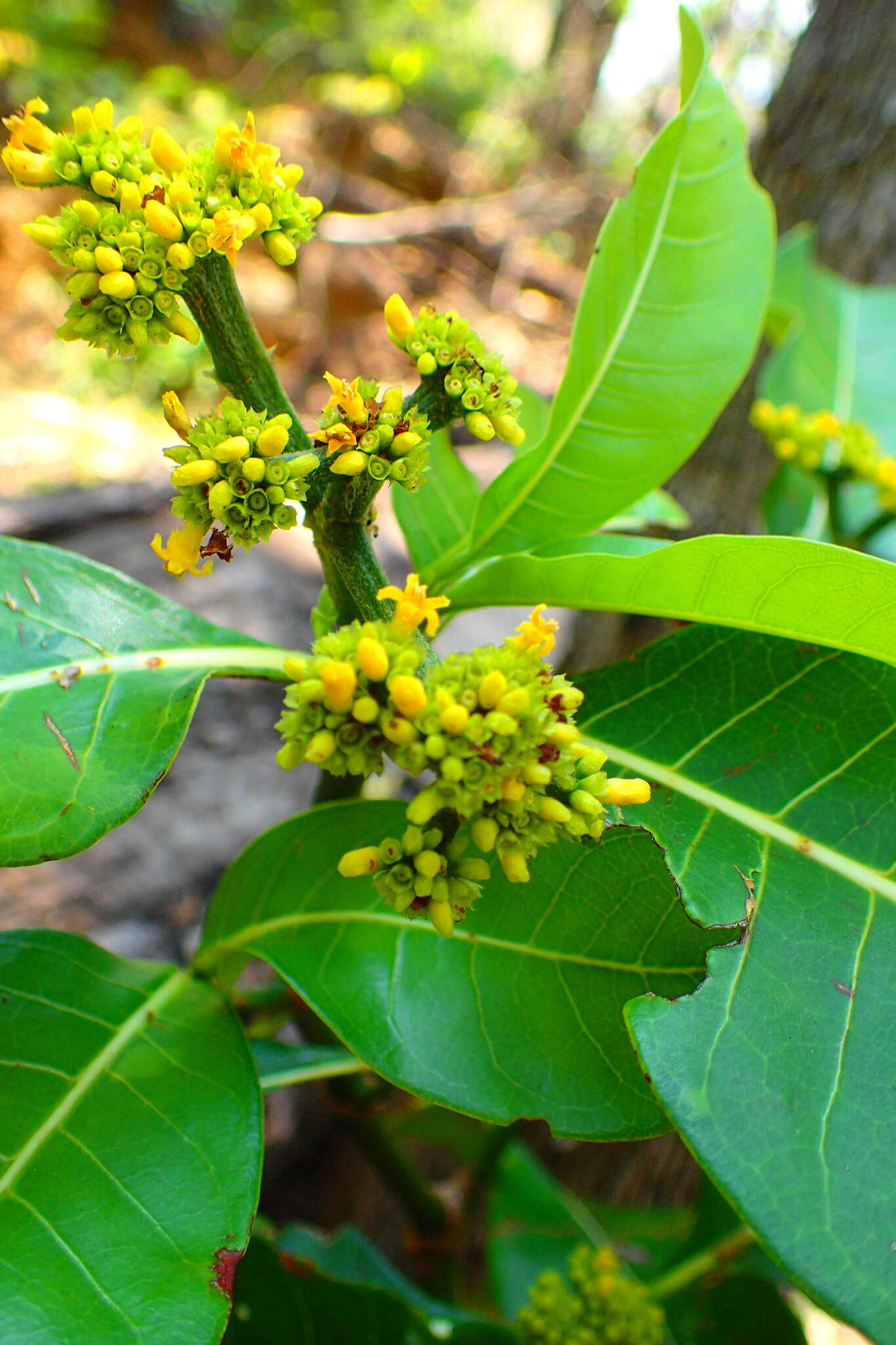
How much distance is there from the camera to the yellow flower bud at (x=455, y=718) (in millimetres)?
615

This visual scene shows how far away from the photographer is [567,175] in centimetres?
712

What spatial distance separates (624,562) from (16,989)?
714 mm

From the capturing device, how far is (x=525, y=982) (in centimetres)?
80

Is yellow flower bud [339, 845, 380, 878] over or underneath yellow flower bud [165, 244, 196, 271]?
underneath

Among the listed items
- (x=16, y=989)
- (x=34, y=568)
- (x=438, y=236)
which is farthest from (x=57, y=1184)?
(x=438, y=236)

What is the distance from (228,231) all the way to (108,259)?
0.09 meters

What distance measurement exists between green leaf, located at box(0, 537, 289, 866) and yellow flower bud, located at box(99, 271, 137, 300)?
1.02ft

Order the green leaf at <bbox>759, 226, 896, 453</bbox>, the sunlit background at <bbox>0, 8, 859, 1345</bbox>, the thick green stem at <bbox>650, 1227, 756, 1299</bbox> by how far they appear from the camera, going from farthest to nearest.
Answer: the sunlit background at <bbox>0, 8, 859, 1345</bbox>
the green leaf at <bbox>759, 226, 896, 453</bbox>
the thick green stem at <bbox>650, 1227, 756, 1299</bbox>

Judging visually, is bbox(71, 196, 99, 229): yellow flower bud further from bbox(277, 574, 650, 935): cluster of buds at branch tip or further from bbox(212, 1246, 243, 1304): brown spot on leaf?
bbox(212, 1246, 243, 1304): brown spot on leaf

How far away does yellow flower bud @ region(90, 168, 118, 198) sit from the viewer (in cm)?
71

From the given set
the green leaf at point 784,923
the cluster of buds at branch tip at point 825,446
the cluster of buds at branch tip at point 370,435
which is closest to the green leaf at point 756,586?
the green leaf at point 784,923

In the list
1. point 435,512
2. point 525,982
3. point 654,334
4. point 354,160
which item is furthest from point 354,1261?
point 354,160

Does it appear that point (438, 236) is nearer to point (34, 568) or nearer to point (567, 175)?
point (567, 175)

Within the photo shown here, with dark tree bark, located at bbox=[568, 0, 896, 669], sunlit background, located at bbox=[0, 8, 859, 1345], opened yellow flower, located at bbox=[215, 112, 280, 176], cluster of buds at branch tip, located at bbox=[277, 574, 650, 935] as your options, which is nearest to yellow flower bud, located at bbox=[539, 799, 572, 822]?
cluster of buds at branch tip, located at bbox=[277, 574, 650, 935]
